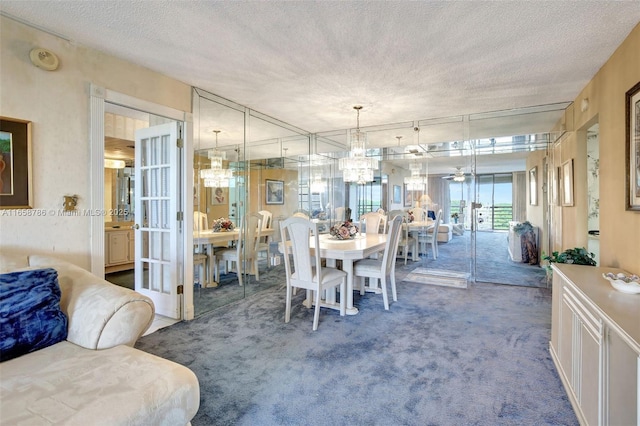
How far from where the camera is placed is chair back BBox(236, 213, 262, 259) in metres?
4.37

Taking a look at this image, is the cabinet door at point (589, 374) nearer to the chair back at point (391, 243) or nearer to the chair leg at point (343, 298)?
the chair back at point (391, 243)

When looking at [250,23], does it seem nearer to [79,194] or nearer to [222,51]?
[222,51]

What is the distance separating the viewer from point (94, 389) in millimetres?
1271

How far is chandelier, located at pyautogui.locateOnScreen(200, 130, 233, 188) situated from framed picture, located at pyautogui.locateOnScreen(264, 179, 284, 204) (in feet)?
3.60

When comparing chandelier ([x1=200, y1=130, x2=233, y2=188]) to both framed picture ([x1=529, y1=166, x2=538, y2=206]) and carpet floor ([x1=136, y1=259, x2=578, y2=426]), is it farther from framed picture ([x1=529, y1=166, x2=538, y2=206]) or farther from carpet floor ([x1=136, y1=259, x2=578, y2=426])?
framed picture ([x1=529, y1=166, x2=538, y2=206])

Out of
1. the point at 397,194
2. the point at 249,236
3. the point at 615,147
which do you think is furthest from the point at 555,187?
the point at 249,236

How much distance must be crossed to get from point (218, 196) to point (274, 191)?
149cm

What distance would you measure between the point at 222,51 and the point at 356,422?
9.50 ft

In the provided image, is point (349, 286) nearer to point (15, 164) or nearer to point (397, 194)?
point (15, 164)

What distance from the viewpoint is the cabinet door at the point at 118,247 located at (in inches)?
212

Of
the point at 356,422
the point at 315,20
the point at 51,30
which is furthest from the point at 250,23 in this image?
the point at 356,422

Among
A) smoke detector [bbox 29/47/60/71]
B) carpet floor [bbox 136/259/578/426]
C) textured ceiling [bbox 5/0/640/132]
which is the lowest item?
carpet floor [bbox 136/259/578/426]

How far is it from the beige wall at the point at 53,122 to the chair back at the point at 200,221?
1.10 m

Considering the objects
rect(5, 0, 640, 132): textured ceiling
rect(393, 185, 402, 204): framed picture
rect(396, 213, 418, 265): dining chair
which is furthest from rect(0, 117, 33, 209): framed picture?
rect(393, 185, 402, 204): framed picture
